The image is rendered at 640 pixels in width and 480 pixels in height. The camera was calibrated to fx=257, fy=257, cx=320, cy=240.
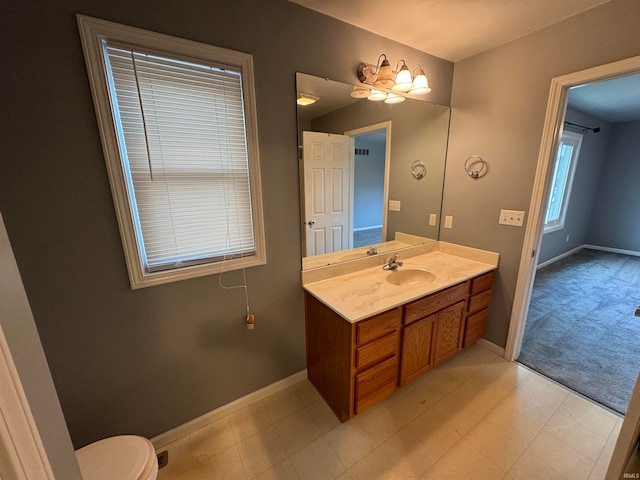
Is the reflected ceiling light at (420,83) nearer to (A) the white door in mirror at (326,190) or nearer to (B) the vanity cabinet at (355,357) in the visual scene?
(A) the white door in mirror at (326,190)

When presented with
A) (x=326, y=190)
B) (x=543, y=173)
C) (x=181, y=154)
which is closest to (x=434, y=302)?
(x=326, y=190)

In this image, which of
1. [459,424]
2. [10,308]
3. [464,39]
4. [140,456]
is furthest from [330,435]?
[464,39]

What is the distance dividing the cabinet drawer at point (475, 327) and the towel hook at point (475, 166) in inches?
44.9

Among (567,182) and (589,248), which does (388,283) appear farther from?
(589,248)

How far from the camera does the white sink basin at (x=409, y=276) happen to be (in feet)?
6.56

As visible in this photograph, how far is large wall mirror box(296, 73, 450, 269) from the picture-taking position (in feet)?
5.54

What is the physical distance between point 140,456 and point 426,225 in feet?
8.05

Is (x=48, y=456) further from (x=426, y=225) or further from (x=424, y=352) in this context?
(x=426, y=225)

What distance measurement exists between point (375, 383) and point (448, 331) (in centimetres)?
74

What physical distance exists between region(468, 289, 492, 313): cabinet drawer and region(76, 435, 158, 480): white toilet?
2153 millimetres

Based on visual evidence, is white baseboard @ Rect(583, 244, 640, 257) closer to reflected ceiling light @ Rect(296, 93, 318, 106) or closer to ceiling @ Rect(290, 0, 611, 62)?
ceiling @ Rect(290, 0, 611, 62)

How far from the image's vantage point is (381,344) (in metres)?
1.52

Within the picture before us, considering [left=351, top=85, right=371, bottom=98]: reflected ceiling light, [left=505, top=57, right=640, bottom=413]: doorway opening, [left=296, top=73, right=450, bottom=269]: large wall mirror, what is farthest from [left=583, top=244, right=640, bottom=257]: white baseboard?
[left=351, top=85, right=371, bottom=98]: reflected ceiling light

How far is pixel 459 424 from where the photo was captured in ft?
5.25
